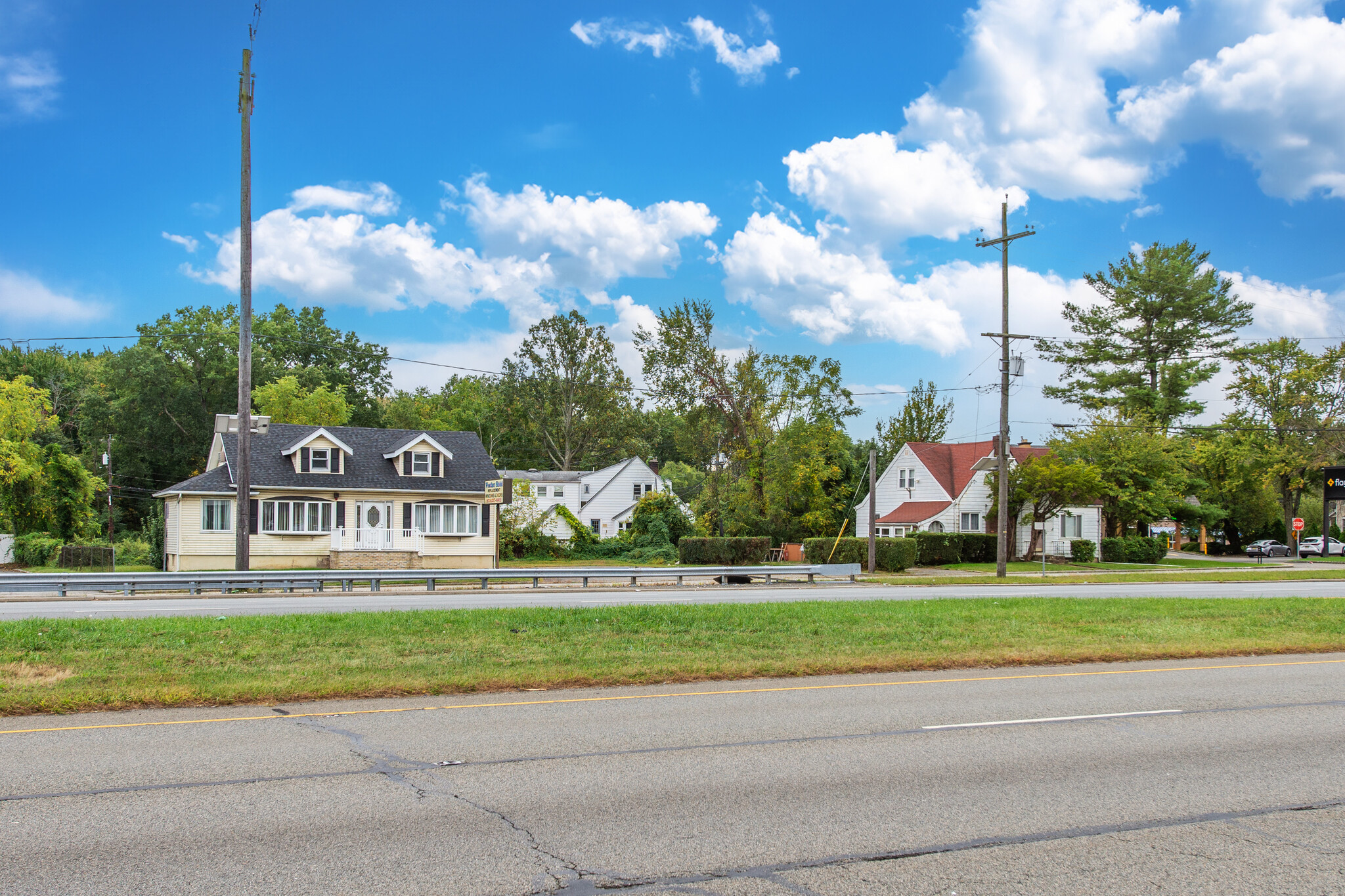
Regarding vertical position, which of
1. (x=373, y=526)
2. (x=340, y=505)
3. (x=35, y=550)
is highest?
(x=340, y=505)

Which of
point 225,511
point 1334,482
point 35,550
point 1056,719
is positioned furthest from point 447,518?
point 1334,482

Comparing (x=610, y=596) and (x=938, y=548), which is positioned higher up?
(x=938, y=548)

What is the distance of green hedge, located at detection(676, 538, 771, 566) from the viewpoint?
145ft

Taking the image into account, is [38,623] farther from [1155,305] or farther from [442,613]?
[1155,305]

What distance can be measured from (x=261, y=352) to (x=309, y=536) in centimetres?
3619

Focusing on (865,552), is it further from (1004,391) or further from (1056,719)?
(1056,719)

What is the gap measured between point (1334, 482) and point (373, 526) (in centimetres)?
5121

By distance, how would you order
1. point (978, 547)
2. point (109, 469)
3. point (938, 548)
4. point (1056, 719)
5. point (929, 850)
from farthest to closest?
1. point (109, 469)
2. point (978, 547)
3. point (938, 548)
4. point (1056, 719)
5. point (929, 850)

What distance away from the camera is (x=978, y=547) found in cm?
4916

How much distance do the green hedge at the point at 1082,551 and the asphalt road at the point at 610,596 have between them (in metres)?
18.4

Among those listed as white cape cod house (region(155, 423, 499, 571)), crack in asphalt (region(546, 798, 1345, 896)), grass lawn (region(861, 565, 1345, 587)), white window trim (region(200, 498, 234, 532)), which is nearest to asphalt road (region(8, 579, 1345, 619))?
grass lawn (region(861, 565, 1345, 587))

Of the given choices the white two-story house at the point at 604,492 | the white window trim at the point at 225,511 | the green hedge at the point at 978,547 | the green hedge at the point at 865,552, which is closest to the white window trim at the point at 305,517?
the white window trim at the point at 225,511

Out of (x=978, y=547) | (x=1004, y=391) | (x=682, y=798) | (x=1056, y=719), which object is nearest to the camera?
(x=682, y=798)

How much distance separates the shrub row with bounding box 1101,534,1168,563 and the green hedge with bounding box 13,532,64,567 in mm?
53623
